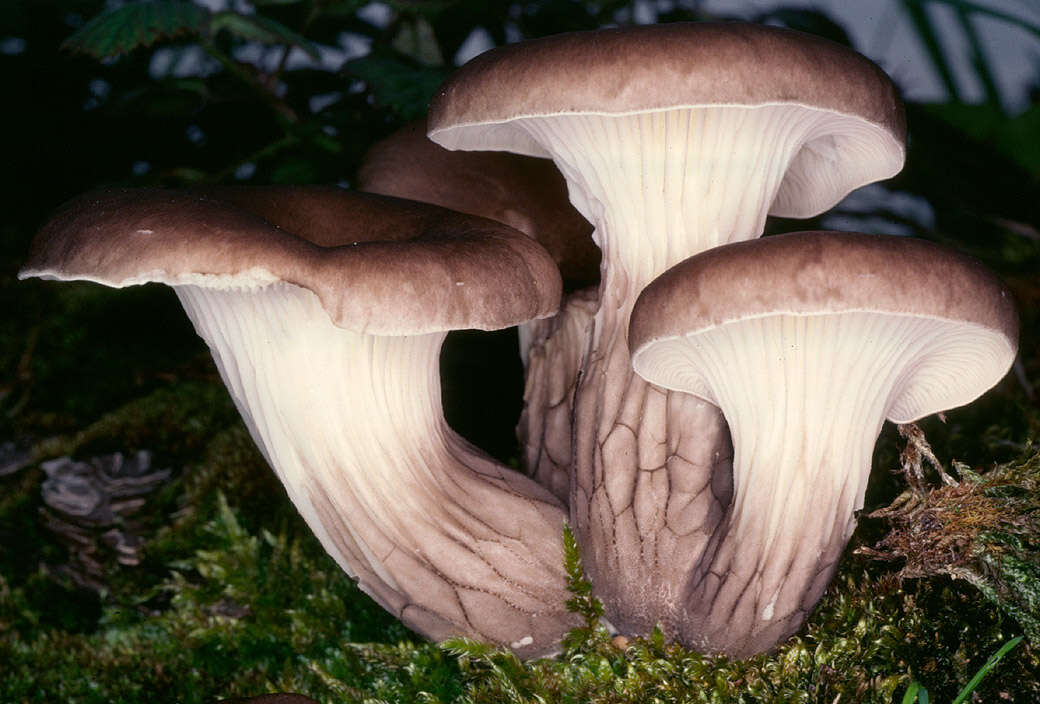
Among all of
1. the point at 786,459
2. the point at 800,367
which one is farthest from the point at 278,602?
the point at 800,367

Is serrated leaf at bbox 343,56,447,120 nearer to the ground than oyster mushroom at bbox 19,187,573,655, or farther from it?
farther from it

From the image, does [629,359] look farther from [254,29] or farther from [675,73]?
[254,29]

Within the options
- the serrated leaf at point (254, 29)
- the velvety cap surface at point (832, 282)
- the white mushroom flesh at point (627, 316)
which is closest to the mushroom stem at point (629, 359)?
the white mushroom flesh at point (627, 316)

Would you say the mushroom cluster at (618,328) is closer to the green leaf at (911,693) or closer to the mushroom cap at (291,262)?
the mushroom cap at (291,262)

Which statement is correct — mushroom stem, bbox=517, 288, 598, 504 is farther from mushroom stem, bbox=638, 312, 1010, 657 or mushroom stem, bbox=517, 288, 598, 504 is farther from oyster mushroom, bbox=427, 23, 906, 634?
mushroom stem, bbox=638, 312, 1010, 657

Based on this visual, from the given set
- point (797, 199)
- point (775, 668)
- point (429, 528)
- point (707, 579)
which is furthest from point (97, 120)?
point (775, 668)

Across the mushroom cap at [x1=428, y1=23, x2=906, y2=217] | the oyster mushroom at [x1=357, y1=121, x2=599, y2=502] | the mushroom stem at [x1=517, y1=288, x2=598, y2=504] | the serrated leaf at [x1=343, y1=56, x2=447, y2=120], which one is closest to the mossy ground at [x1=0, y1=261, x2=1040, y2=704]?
the mushroom stem at [x1=517, y1=288, x2=598, y2=504]

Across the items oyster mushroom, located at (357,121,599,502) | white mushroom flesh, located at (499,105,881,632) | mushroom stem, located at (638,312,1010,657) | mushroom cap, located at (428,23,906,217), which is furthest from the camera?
oyster mushroom, located at (357,121,599,502)

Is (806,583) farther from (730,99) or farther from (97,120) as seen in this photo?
(97,120)
